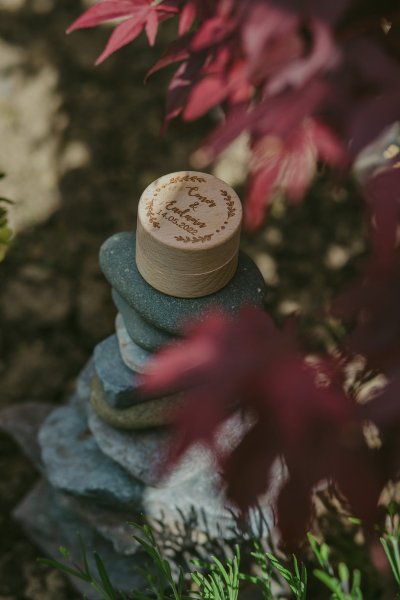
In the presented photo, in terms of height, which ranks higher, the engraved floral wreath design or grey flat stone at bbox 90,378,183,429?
the engraved floral wreath design

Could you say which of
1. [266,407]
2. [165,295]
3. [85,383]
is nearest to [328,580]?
[266,407]

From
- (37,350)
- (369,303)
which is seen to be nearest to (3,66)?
(37,350)

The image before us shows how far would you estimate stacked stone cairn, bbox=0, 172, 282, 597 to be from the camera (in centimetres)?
174

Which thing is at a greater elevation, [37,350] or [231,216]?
[231,216]

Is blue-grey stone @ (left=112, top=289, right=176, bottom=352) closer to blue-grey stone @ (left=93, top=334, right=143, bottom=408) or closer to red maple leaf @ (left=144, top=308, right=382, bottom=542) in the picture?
blue-grey stone @ (left=93, top=334, right=143, bottom=408)

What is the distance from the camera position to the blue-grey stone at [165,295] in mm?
1687

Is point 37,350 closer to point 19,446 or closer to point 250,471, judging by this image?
point 19,446

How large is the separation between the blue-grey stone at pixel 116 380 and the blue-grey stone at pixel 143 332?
0.36 ft

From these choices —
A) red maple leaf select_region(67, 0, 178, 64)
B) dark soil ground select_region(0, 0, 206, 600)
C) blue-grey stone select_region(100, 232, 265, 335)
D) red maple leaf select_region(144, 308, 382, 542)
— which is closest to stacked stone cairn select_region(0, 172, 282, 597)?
blue-grey stone select_region(100, 232, 265, 335)

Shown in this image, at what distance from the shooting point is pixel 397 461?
1.04 meters

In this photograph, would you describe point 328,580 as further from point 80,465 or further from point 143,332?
point 80,465

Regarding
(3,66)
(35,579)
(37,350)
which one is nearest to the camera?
(35,579)

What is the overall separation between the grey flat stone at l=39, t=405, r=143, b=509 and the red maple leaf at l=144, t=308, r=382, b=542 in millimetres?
980

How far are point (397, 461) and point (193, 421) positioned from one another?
32 cm
